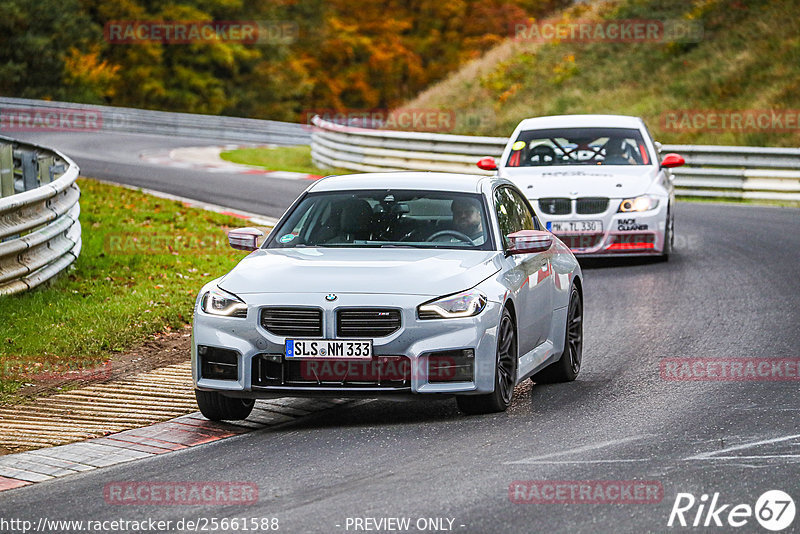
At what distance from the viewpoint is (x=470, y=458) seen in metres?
7.16

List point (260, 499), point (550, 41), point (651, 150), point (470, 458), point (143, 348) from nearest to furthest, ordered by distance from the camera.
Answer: point (260, 499) → point (470, 458) → point (143, 348) → point (651, 150) → point (550, 41)

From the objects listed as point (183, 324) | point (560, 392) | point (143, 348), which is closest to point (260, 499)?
point (560, 392)

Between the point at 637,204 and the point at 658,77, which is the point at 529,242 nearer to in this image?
the point at 637,204

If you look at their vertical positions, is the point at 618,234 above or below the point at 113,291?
below

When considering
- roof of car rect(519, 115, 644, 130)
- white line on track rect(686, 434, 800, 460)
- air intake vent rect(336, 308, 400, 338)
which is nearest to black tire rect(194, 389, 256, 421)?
air intake vent rect(336, 308, 400, 338)

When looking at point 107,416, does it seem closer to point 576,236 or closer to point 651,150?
point 576,236

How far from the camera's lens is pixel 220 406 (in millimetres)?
8344

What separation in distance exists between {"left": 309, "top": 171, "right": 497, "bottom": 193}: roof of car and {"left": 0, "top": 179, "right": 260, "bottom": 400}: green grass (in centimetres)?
244

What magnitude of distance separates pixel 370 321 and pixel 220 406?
3.85 ft

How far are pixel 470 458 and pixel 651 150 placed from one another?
10719 millimetres

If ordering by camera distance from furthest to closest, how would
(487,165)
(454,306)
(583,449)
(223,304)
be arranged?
1. (487,165)
2. (223,304)
3. (454,306)
4. (583,449)

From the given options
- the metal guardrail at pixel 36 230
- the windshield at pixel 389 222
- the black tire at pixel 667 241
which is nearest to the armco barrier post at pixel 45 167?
the metal guardrail at pixel 36 230

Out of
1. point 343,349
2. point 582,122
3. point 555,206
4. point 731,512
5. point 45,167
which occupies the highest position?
point 343,349

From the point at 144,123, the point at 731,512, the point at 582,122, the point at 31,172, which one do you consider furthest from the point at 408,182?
the point at 144,123
